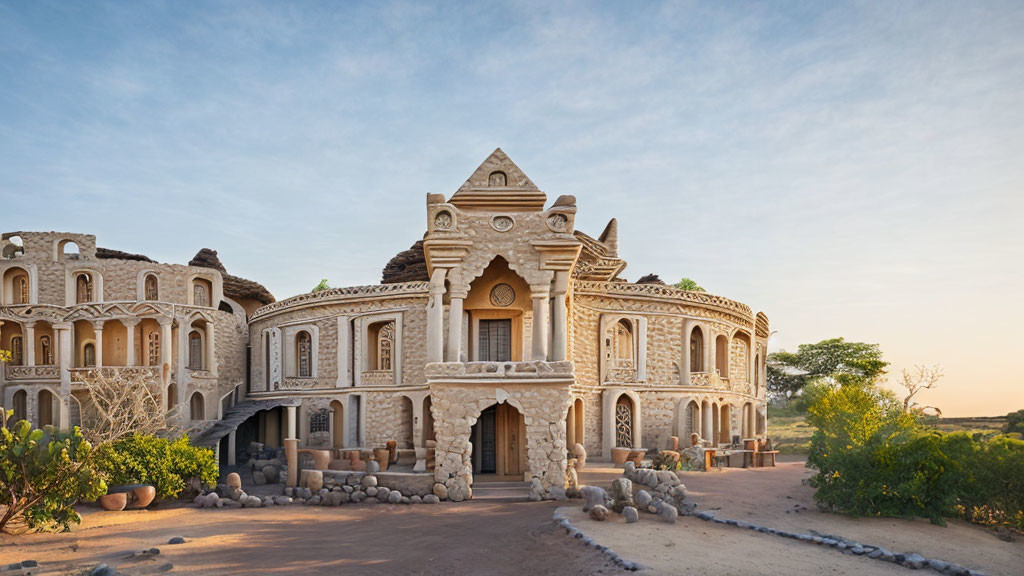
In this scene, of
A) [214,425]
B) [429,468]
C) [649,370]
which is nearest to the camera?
[429,468]

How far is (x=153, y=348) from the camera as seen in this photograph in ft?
101

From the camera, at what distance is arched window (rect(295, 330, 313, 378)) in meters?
30.5

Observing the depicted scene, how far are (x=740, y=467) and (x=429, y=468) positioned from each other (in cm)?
1291

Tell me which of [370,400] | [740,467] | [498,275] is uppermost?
[498,275]

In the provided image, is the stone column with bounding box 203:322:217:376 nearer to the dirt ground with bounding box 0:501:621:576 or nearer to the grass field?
the dirt ground with bounding box 0:501:621:576

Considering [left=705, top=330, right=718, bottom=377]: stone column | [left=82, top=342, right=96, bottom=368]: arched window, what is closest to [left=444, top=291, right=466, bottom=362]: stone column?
[left=705, top=330, right=718, bottom=377]: stone column

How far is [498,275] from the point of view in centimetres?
2086

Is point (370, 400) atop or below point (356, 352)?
below

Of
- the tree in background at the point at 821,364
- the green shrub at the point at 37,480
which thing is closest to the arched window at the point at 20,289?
the green shrub at the point at 37,480

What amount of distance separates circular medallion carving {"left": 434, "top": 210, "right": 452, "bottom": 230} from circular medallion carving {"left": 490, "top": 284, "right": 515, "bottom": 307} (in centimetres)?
358

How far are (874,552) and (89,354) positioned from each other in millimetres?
33685

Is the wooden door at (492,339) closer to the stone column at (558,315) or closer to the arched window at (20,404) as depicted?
the stone column at (558,315)

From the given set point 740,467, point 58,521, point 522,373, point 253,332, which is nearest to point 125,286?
point 253,332

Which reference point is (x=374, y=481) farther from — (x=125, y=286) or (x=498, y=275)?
(x=125, y=286)
